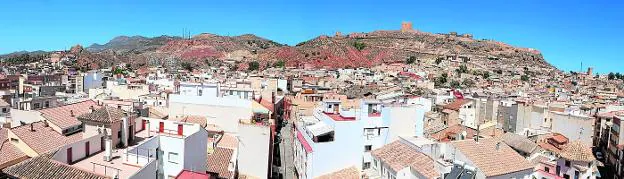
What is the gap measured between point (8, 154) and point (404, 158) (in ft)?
53.4

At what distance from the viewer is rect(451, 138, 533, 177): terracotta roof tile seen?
66.0 feet

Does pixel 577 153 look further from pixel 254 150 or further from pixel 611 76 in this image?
pixel 611 76

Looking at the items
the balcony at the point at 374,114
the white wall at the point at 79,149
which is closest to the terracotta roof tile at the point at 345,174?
the balcony at the point at 374,114

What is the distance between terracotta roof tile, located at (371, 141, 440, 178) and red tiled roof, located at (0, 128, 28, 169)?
49.8 feet

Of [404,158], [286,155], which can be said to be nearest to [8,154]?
[404,158]

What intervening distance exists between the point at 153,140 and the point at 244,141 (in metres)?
9.82

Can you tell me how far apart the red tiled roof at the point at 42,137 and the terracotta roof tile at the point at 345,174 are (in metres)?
12.2

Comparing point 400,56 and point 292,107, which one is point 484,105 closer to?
point 292,107

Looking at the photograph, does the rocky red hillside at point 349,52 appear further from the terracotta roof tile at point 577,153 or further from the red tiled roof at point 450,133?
the terracotta roof tile at point 577,153

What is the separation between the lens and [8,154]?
58.9ft

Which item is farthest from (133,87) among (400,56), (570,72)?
(570,72)

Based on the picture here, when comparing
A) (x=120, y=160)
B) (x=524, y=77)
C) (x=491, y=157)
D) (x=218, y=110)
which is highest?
(x=524, y=77)

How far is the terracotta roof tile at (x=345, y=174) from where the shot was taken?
25.2m

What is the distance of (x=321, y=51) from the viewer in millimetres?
122125
